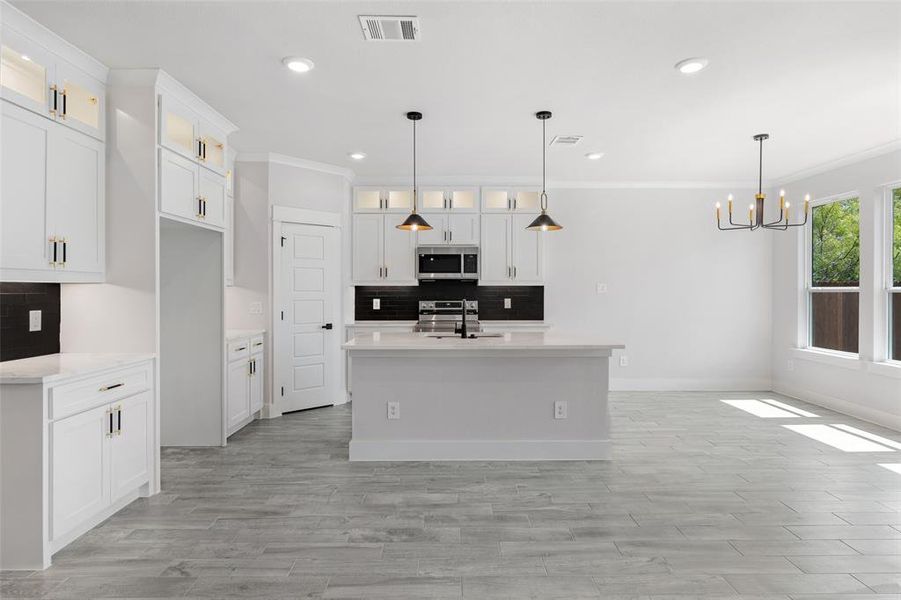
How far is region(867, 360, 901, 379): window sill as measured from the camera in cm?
500

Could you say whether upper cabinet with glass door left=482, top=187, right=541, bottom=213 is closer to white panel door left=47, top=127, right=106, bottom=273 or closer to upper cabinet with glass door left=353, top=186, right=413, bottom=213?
upper cabinet with glass door left=353, top=186, right=413, bottom=213

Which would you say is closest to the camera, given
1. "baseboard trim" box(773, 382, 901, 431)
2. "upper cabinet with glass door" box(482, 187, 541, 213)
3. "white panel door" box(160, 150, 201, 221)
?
"white panel door" box(160, 150, 201, 221)

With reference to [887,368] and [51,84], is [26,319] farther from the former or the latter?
[887,368]

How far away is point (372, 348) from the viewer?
154 inches

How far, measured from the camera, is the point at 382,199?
263 inches

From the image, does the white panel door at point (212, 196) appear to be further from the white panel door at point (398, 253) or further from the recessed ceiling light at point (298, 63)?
the white panel door at point (398, 253)

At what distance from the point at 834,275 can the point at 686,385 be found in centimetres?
211

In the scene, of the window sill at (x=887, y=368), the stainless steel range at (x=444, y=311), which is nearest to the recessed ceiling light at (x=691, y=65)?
the window sill at (x=887, y=368)

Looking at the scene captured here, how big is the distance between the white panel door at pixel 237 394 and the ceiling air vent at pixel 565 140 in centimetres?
367

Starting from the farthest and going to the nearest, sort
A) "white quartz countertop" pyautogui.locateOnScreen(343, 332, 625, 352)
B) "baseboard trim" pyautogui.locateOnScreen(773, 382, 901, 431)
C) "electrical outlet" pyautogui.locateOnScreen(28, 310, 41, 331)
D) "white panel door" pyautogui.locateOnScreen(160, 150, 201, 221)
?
"baseboard trim" pyautogui.locateOnScreen(773, 382, 901, 431) → "white quartz countertop" pyautogui.locateOnScreen(343, 332, 625, 352) → "white panel door" pyautogui.locateOnScreen(160, 150, 201, 221) → "electrical outlet" pyautogui.locateOnScreen(28, 310, 41, 331)

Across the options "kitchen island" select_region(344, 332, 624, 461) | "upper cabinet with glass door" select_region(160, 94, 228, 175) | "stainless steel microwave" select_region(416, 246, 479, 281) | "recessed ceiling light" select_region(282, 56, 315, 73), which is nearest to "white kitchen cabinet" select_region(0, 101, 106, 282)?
"upper cabinet with glass door" select_region(160, 94, 228, 175)

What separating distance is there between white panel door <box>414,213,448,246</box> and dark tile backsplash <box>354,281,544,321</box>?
0.54m

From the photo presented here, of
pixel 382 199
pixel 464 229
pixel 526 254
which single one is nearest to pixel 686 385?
pixel 526 254

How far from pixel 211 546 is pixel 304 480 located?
997 millimetres
